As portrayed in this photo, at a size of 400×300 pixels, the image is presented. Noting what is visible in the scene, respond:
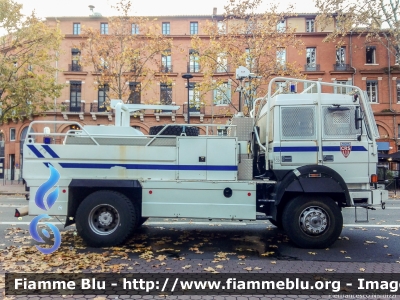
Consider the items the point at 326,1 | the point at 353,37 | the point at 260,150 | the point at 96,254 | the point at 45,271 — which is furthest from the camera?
the point at 353,37

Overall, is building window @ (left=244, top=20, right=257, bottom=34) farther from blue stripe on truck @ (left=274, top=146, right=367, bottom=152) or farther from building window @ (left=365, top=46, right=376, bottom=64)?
blue stripe on truck @ (left=274, top=146, right=367, bottom=152)

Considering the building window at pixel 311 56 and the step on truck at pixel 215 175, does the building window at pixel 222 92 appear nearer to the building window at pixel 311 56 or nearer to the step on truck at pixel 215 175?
the building window at pixel 311 56

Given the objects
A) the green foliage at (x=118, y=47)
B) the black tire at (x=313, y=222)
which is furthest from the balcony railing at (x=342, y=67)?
the black tire at (x=313, y=222)

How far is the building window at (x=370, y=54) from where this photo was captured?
35719 mm

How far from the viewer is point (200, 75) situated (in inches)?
1411

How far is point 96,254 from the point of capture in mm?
6484

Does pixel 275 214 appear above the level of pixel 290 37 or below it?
below

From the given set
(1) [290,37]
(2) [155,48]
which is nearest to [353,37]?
(1) [290,37]

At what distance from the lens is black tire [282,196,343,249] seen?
6863mm

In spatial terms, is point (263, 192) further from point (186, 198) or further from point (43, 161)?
point (43, 161)

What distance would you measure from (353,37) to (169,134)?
34.3 m

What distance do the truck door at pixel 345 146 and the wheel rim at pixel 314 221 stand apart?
864 millimetres

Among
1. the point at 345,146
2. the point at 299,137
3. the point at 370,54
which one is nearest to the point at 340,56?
the point at 370,54

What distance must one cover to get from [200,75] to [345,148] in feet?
98.2
